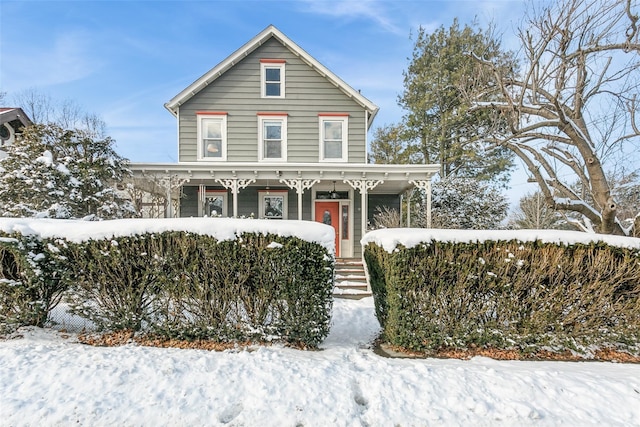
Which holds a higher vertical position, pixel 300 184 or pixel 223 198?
pixel 300 184

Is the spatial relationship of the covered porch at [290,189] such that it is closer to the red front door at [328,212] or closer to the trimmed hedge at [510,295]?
the red front door at [328,212]

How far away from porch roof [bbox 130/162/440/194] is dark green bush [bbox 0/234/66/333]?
604 centimetres

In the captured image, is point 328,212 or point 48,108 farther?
point 48,108

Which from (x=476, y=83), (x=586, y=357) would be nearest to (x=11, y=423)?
(x=586, y=357)

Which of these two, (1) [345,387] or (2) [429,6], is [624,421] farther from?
(2) [429,6]

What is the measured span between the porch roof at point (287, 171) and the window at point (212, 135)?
4.59 feet

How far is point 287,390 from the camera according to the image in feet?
9.78

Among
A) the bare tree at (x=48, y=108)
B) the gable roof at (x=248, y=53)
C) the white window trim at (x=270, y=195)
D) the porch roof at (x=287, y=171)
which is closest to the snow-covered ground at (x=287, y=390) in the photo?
the porch roof at (x=287, y=171)

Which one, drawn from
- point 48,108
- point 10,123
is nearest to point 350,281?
point 10,123

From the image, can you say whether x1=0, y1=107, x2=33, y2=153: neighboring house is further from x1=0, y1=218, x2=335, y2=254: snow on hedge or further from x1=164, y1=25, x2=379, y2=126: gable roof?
x1=0, y1=218, x2=335, y2=254: snow on hedge

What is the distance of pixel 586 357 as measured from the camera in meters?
4.11

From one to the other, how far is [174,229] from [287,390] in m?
2.40

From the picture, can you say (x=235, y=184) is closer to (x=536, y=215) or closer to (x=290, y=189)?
(x=290, y=189)

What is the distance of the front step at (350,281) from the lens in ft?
24.6
